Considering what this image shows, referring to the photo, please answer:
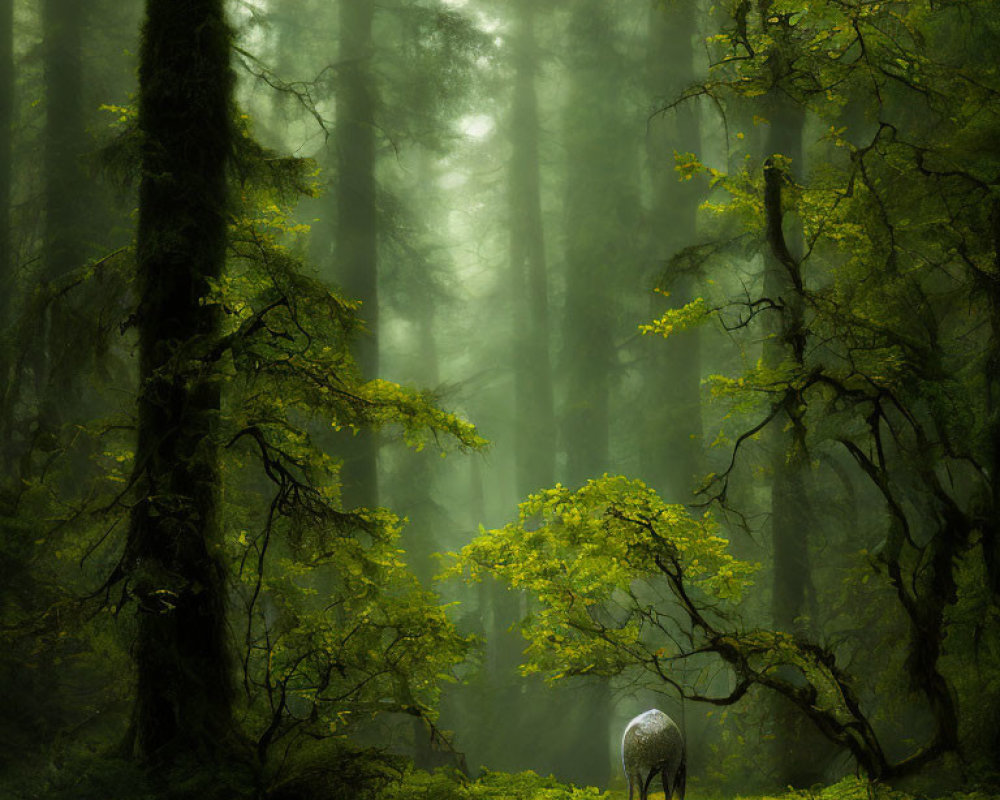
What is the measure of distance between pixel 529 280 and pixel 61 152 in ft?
38.3

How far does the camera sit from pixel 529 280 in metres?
22.2

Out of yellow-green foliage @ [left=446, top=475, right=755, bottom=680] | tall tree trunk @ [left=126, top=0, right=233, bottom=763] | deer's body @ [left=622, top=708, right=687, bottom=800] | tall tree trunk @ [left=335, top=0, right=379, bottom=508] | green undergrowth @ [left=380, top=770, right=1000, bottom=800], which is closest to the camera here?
tall tree trunk @ [left=126, top=0, right=233, bottom=763]

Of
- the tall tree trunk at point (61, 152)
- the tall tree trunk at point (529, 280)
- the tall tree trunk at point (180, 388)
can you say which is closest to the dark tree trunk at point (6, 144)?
the tall tree trunk at point (61, 152)

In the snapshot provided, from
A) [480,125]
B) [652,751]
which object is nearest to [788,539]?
[652,751]

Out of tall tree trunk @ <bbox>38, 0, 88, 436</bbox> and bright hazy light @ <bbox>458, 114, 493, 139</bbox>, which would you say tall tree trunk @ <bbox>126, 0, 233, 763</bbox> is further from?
bright hazy light @ <bbox>458, 114, 493, 139</bbox>

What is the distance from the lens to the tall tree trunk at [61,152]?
39.1ft

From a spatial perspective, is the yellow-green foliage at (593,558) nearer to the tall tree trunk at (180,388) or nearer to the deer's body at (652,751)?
the deer's body at (652,751)

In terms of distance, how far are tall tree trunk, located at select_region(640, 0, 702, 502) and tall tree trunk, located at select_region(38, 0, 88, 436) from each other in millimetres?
9677

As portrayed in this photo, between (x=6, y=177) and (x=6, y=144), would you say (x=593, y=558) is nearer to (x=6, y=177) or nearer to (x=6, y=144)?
(x=6, y=177)

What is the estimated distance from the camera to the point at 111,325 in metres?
6.70

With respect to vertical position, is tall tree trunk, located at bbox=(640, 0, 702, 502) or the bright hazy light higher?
the bright hazy light

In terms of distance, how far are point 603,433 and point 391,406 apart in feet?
42.0

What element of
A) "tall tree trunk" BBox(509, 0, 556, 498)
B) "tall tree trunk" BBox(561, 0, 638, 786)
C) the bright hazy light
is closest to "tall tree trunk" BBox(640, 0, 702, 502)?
"tall tree trunk" BBox(561, 0, 638, 786)

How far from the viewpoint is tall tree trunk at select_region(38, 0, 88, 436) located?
39.1 feet
